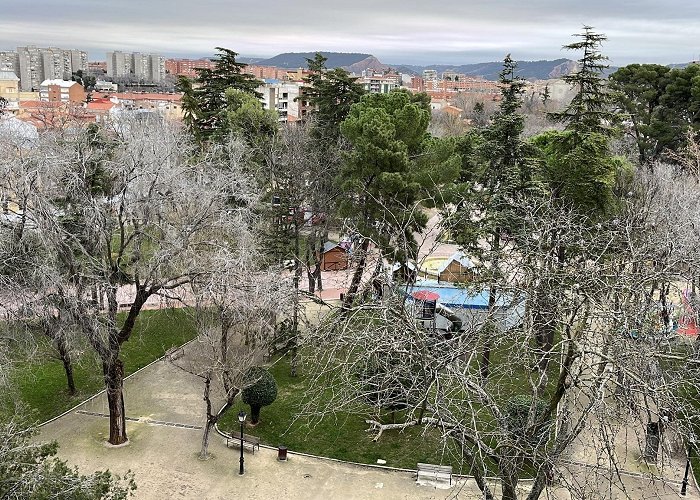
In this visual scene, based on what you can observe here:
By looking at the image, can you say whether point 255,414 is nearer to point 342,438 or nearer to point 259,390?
point 259,390

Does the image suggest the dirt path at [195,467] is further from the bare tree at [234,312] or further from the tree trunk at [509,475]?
the tree trunk at [509,475]

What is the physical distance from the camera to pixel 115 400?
46.0 ft

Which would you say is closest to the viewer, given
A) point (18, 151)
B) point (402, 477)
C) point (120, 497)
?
point (120, 497)

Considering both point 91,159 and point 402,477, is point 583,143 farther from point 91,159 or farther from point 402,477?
point 91,159

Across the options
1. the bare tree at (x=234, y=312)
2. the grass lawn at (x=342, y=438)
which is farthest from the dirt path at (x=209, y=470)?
the bare tree at (x=234, y=312)

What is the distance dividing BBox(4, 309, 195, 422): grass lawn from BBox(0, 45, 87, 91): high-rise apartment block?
149 meters

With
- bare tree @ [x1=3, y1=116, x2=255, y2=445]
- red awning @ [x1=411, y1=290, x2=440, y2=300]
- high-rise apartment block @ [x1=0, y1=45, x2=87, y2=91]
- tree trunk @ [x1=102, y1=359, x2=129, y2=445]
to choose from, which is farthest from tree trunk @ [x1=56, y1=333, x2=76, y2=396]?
high-rise apartment block @ [x1=0, y1=45, x2=87, y2=91]

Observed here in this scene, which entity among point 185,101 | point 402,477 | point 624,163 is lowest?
point 402,477

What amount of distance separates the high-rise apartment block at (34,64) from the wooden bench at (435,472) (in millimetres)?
160077

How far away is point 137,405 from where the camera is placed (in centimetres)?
1631

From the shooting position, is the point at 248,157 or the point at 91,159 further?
the point at 248,157

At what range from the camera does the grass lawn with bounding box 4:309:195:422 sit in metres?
15.8

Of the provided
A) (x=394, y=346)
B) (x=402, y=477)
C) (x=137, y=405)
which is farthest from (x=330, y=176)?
(x=394, y=346)

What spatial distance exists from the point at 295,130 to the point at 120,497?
79.5ft
